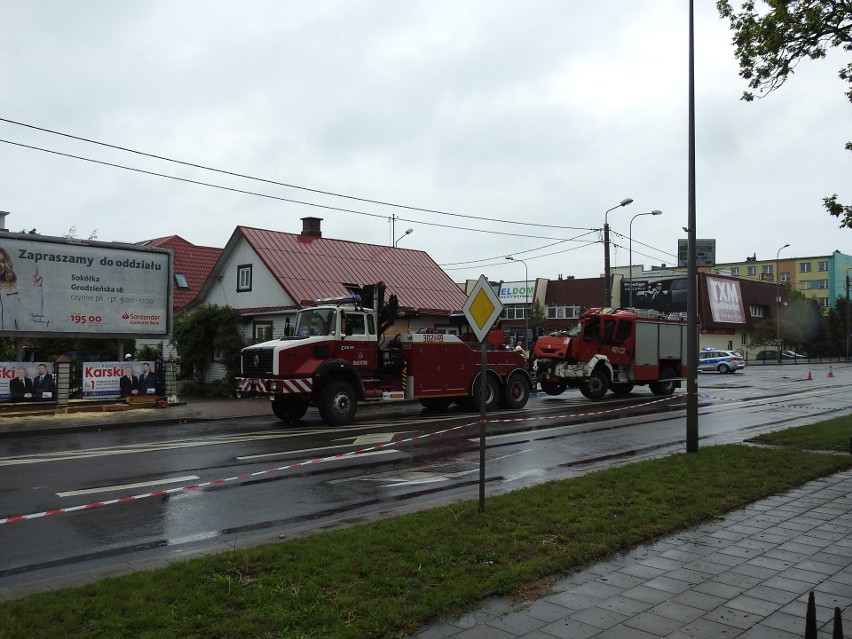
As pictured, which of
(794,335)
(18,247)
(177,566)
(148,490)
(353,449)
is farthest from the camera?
(794,335)

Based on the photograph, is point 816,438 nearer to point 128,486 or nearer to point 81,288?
point 128,486

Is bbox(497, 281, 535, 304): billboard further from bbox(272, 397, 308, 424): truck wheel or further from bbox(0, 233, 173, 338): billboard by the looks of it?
bbox(272, 397, 308, 424): truck wheel

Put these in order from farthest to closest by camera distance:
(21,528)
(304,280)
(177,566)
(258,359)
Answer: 1. (304,280)
2. (258,359)
3. (21,528)
4. (177,566)

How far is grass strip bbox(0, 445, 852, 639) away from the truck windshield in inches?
385

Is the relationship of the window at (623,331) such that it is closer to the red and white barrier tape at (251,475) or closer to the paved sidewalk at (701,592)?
the red and white barrier tape at (251,475)

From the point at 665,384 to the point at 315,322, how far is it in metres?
15.7

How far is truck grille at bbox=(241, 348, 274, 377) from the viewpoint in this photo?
16500 millimetres

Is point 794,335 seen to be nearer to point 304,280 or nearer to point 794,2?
point 304,280

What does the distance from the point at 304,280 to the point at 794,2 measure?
20.5 m

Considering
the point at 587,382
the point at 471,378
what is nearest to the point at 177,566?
the point at 471,378

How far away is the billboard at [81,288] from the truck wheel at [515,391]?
34.6 feet

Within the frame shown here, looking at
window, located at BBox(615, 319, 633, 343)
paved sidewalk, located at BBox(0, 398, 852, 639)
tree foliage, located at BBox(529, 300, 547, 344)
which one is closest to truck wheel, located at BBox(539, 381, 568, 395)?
window, located at BBox(615, 319, 633, 343)

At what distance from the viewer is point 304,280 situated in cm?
2767

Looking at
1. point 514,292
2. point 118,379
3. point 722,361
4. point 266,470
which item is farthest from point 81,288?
point 514,292
